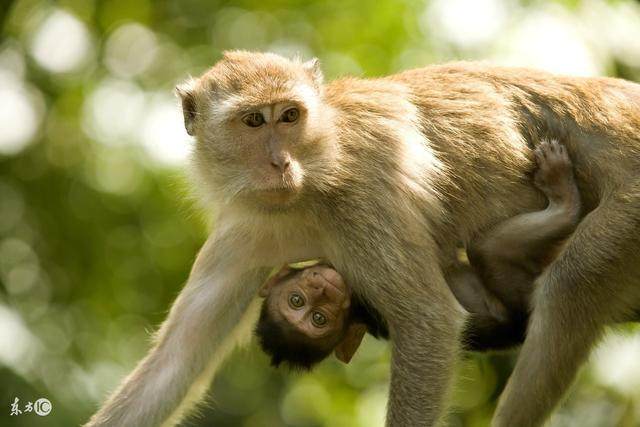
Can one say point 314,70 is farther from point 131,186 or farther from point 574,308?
point 131,186

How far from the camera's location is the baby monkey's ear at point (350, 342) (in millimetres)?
7562

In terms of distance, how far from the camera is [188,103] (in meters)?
7.20

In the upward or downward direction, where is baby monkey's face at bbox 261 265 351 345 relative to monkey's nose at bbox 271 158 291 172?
downward

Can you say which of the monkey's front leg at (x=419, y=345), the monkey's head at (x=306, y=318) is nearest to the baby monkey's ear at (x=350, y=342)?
the monkey's head at (x=306, y=318)

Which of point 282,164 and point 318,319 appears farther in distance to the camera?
point 318,319

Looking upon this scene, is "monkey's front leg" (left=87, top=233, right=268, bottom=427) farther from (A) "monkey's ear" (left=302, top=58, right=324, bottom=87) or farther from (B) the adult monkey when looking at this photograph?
(A) "monkey's ear" (left=302, top=58, right=324, bottom=87)

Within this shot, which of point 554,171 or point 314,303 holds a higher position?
point 554,171

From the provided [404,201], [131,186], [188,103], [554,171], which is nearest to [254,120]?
[188,103]

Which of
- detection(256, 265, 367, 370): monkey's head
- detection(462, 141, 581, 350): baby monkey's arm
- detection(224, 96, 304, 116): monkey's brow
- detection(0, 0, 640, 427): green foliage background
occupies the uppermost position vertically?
detection(224, 96, 304, 116): monkey's brow

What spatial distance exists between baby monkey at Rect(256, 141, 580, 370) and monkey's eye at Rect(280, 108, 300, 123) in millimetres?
1002

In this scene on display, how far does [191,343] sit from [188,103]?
1.47 m

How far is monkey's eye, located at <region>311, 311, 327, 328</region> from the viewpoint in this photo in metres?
7.31

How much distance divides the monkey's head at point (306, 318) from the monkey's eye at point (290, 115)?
3.30ft

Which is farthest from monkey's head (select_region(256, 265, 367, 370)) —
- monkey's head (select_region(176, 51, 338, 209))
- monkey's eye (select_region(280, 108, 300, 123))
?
monkey's eye (select_region(280, 108, 300, 123))
